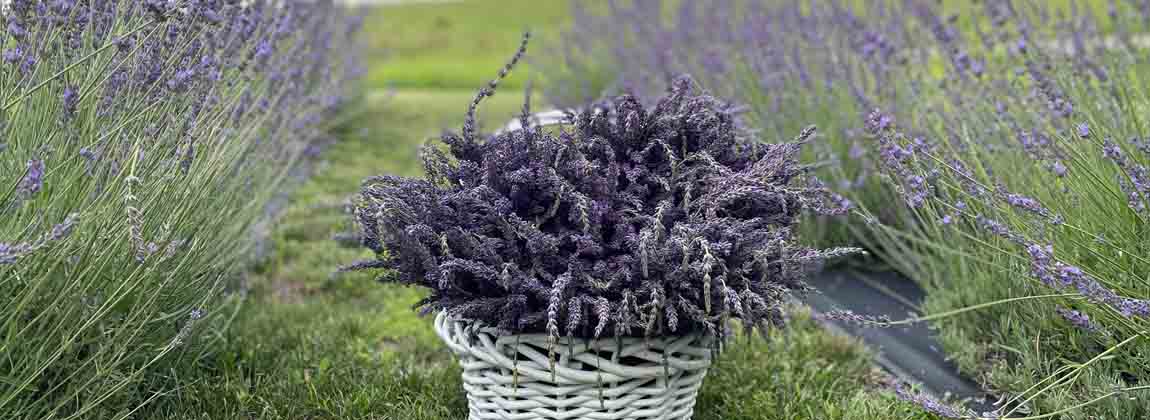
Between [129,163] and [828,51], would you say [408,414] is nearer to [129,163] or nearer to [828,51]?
[129,163]

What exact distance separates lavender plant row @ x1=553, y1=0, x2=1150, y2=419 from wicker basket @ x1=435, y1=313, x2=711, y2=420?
0.52m

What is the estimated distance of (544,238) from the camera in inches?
76.7

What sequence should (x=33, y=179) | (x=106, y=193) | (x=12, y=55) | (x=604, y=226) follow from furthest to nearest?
(x=604, y=226)
(x=106, y=193)
(x=12, y=55)
(x=33, y=179)

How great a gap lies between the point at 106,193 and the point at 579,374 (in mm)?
1000

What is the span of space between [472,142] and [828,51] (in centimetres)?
232

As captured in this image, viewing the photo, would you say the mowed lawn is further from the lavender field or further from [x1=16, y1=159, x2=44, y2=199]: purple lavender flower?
[x1=16, y1=159, x2=44, y2=199]: purple lavender flower

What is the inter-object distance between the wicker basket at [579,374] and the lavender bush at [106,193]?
1.98ft

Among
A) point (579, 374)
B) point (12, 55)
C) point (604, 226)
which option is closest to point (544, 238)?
point (604, 226)

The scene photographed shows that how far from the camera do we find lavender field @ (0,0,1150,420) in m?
1.89

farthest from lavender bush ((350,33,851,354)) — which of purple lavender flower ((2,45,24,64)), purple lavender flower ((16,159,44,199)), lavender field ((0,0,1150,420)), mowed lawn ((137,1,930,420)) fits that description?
purple lavender flower ((2,45,24,64))

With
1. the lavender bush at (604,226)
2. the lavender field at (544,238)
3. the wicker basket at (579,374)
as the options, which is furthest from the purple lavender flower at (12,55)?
the wicker basket at (579,374)

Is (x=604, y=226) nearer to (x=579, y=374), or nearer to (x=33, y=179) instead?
(x=579, y=374)

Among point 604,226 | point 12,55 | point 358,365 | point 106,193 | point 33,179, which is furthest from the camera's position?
point 358,365

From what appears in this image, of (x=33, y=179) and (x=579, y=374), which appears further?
(x=579, y=374)
